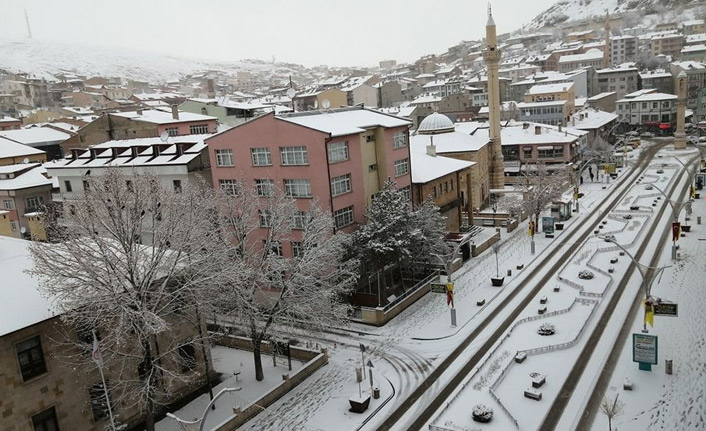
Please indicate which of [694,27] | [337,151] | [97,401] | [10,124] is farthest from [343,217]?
[694,27]

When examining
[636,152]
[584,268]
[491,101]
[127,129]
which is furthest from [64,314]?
[636,152]

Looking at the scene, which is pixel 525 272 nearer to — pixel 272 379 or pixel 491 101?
pixel 272 379

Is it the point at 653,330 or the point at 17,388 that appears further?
the point at 653,330

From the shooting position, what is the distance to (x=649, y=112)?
389 ft

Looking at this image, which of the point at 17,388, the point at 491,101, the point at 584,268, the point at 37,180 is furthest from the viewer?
the point at 491,101

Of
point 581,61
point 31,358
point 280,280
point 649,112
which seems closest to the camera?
point 31,358

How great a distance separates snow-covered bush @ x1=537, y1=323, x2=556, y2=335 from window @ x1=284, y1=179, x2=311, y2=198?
17.2m

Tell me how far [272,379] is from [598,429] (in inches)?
615

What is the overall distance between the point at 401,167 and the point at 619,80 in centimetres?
11457

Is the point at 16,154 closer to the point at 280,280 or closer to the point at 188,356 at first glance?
the point at 188,356

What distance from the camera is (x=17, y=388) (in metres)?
20.9

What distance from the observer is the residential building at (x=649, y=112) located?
116m

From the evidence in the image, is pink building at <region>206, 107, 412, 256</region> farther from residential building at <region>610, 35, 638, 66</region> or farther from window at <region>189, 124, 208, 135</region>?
residential building at <region>610, 35, 638, 66</region>

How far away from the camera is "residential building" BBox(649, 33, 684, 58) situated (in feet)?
549
